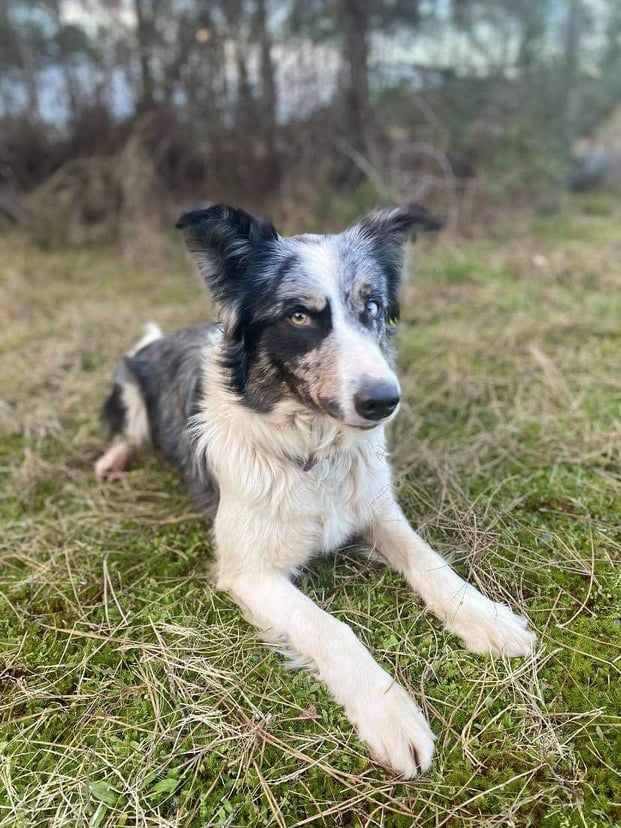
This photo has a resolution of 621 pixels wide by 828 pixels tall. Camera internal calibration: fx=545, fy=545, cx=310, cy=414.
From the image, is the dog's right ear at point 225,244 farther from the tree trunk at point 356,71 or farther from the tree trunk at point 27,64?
the tree trunk at point 27,64

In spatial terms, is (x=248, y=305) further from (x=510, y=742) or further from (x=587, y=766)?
(x=587, y=766)

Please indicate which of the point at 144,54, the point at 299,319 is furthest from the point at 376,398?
the point at 144,54

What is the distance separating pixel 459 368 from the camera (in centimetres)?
484

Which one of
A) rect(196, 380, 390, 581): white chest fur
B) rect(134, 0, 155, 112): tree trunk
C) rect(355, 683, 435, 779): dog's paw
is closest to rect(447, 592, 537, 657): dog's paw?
rect(355, 683, 435, 779): dog's paw

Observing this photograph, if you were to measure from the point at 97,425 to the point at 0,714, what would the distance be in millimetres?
2527

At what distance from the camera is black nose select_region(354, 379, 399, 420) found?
7.29ft

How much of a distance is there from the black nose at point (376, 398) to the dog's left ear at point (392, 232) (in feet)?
2.75

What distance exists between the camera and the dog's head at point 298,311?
2.35 meters

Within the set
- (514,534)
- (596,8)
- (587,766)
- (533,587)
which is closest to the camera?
(587,766)

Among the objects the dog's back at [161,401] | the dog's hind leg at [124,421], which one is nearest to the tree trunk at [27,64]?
the dog's back at [161,401]

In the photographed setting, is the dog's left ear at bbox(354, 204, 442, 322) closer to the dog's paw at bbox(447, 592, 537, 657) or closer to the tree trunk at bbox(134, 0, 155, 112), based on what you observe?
the dog's paw at bbox(447, 592, 537, 657)

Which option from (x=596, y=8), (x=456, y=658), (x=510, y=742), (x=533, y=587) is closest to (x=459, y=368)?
(x=533, y=587)

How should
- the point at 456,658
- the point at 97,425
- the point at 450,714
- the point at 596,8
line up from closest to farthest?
1. the point at 450,714
2. the point at 456,658
3. the point at 97,425
4. the point at 596,8

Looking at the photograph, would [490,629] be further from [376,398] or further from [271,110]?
[271,110]
